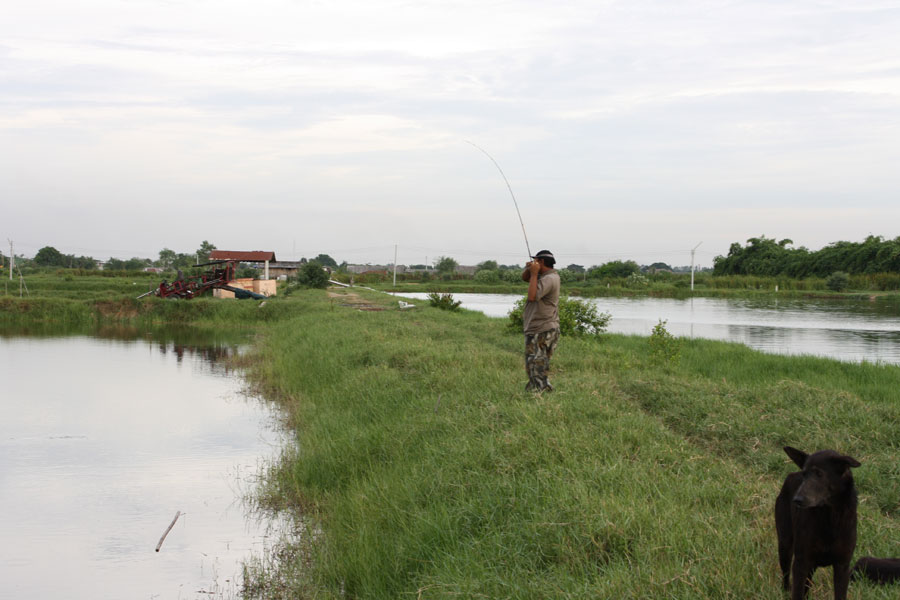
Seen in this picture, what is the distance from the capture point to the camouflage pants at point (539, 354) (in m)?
7.06

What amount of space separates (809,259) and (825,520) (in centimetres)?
6824

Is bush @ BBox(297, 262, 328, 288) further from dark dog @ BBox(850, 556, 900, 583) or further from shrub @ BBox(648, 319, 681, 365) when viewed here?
dark dog @ BBox(850, 556, 900, 583)

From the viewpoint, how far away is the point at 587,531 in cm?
372

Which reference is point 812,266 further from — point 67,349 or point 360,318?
point 67,349

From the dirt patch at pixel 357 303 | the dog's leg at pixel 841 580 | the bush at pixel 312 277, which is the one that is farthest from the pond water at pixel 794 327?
the bush at pixel 312 277

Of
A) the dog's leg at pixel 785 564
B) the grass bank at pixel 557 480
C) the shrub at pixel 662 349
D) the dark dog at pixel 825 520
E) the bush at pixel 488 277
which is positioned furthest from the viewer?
the bush at pixel 488 277

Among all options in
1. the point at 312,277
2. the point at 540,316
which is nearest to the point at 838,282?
the point at 312,277

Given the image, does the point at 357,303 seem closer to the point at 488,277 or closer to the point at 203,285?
the point at 203,285

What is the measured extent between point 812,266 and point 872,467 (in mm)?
64403

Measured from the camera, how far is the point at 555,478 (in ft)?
14.9

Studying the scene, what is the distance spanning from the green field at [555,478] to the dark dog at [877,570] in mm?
96

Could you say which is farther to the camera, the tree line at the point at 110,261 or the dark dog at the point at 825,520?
the tree line at the point at 110,261

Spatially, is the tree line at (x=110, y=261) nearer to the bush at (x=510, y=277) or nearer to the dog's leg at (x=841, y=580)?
the bush at (x=510, y=277)

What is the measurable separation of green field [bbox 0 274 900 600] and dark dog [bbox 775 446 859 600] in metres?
0.33
